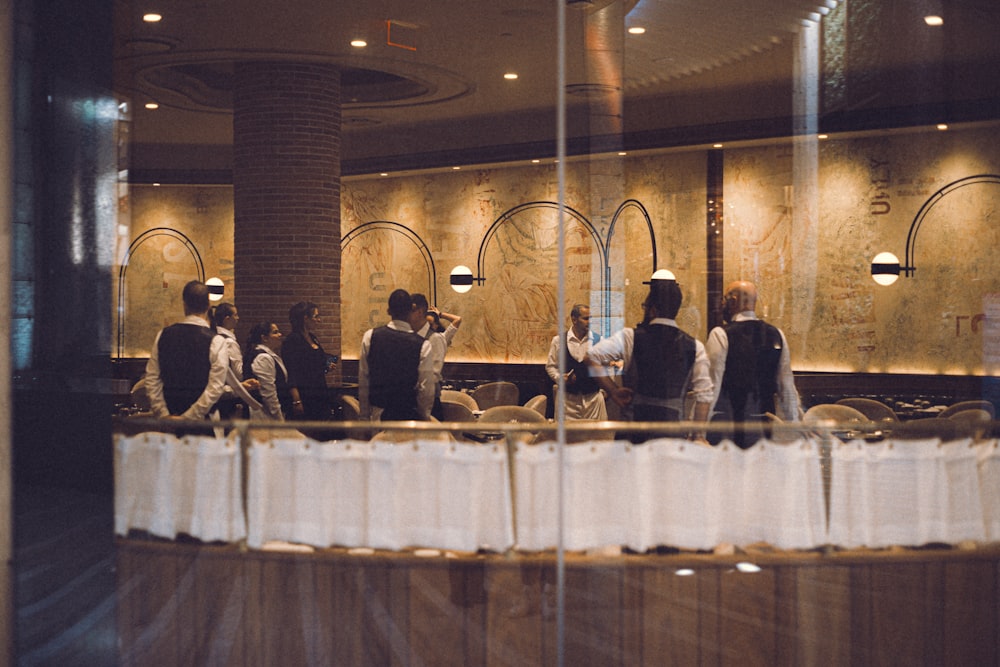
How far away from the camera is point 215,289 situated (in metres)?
4.41

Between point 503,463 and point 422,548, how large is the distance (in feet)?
1.37

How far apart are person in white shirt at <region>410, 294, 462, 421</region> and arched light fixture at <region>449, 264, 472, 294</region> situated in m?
0.61

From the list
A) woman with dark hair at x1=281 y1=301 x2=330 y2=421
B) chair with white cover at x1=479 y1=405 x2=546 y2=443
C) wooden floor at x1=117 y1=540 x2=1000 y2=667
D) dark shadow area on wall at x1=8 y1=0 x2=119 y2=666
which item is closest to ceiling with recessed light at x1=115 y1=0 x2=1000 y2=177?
dark shadow area on wall at x1=8 y1=0 x2=119 y2=666

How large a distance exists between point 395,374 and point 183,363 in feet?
2.92

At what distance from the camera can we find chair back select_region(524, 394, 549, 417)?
248 inches

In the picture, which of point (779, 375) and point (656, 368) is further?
point (779, 375)

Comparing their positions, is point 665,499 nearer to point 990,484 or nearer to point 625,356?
point 625,356

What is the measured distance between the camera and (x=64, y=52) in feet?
11.9

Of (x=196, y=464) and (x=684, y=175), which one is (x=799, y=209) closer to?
(x=684, y=175)

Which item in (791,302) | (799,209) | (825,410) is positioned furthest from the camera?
(799,209)

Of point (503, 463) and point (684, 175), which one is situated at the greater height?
point (684, 175)

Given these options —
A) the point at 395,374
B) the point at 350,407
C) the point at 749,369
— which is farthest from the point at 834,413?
the point at 350,407

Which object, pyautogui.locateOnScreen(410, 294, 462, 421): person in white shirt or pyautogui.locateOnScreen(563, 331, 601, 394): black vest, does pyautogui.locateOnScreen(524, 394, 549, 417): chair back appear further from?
pyautogui.locateOnScreen(563, 331, 601, 394): black vest

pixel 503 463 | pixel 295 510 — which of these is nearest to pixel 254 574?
pixel 295 510
